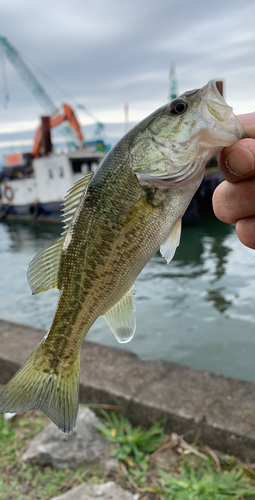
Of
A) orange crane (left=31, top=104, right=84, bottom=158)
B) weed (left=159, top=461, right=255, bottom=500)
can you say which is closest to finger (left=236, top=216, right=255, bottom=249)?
weed (left=159, top=461, right=255, bottom=500)

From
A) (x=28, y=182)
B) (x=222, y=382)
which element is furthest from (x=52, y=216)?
(x=222, y=382)

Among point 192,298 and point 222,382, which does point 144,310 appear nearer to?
point 192,298

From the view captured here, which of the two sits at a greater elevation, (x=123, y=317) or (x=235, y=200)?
(x=235, y=200)

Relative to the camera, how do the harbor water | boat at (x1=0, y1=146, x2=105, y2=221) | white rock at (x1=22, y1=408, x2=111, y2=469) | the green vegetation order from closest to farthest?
the green vegetation → white rock at (x1=22, y1=408, x2=111, y2=469) → the harbor water → boat at (x1=0, y1=146, x2=105, y2=221)

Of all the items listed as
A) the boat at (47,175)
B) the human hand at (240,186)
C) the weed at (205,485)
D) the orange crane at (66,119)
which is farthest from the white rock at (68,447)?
the orange crane at (66,119)

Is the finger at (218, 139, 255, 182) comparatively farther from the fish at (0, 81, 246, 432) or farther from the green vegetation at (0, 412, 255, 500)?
the green vegetation at (0, 412, 255, 500)

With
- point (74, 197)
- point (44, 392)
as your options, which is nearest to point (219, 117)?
point (74, 197)

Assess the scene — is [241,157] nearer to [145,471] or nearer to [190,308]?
[145,471]
